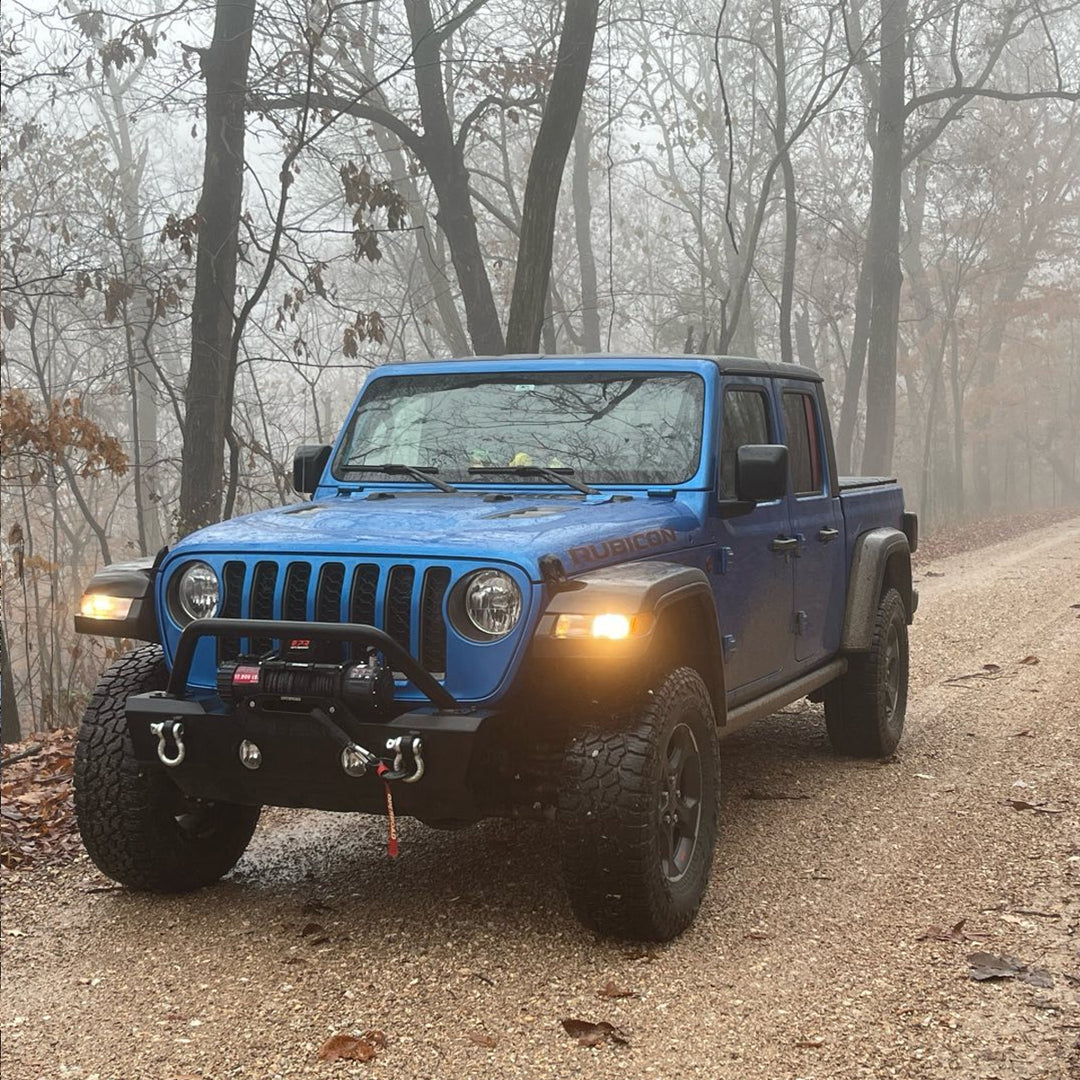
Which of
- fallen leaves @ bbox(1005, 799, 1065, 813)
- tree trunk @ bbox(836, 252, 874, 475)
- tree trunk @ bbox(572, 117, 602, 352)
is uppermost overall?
tree trunk @ bbox(572, 117, 602, 352)

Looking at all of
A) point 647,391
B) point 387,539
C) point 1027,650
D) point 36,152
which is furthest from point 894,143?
point 387,539

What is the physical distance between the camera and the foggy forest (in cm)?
1266

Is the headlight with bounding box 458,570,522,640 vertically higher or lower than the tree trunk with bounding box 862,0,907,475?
lower

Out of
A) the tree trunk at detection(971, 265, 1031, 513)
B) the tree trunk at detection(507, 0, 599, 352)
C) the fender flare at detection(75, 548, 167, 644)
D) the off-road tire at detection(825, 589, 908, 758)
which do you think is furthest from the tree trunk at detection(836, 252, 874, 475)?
the fender flare at detection(75, 548, 167, 644)

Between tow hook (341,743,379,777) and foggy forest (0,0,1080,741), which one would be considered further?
foggy forest (0,0,1080,741)

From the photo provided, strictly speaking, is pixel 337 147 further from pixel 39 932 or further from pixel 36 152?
pixel 39 932

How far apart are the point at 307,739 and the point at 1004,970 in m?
2.41

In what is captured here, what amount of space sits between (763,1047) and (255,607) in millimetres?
2192

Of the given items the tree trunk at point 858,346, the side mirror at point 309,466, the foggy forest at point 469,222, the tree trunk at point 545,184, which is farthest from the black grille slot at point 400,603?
the tree trunk at point 858,346

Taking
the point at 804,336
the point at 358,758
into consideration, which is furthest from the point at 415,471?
the point at 804,336

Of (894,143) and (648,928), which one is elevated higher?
(894,143)

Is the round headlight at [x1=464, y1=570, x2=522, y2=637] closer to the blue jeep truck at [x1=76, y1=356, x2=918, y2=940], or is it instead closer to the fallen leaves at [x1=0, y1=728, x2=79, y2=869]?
the blue jeep truck at [x1=76, y1=356, x2=918, y2=940]

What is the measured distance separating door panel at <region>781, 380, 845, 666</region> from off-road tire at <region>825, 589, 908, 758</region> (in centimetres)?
23

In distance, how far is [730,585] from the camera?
18.6ft
